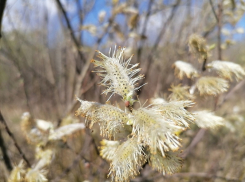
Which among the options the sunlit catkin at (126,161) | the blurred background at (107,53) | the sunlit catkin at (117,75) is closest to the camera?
the sunlit catkin at (126,161)

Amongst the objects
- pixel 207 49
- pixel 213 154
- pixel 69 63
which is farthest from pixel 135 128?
pixel 213 154

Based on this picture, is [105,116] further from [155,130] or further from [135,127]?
[155,130]

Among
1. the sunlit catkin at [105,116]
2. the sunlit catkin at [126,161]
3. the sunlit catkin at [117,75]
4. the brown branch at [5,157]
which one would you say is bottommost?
the brown branch at [5,157]

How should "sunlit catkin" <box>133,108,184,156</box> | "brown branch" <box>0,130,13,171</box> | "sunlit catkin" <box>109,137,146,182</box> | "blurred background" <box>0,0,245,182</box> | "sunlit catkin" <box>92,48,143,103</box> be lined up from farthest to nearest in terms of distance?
"blurred background" <box>0,0,245,182</box>, "brown branch" <box>0,130,13,171</box>, "sunlit catkin" <box>92,48,143,103</box>, "sunlit catkin" <box>109,137,146,182</box>, "sunlit catkin" <box>133,108,184,156</box>

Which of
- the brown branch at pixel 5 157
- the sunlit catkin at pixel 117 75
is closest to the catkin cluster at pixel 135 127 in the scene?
the sunlit catkin at pixel 117 75

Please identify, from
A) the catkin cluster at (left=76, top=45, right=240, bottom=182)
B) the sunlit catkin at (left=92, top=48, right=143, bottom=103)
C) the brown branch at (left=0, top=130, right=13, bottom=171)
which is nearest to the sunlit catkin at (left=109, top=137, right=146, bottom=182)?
the catkin cluster at (left=76, top=45, right=240, bottom=182)

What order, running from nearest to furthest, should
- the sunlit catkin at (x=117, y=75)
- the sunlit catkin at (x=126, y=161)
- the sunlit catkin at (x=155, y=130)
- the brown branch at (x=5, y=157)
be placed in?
the sunlit catkin at (x=155, y=130)
the sunlit catkin at (x=126, y=161)
the sunlit catkin at (x=117, y=75)
the brown branch at (x=5, y=157)

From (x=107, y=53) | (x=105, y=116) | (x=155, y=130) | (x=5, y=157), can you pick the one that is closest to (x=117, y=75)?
(x=105, y=116)

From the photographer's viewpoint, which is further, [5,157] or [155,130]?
[5,157]

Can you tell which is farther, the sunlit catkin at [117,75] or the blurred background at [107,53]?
the blurred background at [107,53]

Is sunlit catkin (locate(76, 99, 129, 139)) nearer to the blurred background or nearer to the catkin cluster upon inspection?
the catkin cluster

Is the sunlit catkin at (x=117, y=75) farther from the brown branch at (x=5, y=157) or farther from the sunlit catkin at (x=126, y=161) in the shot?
the brown branch at (x=5, y=157)
